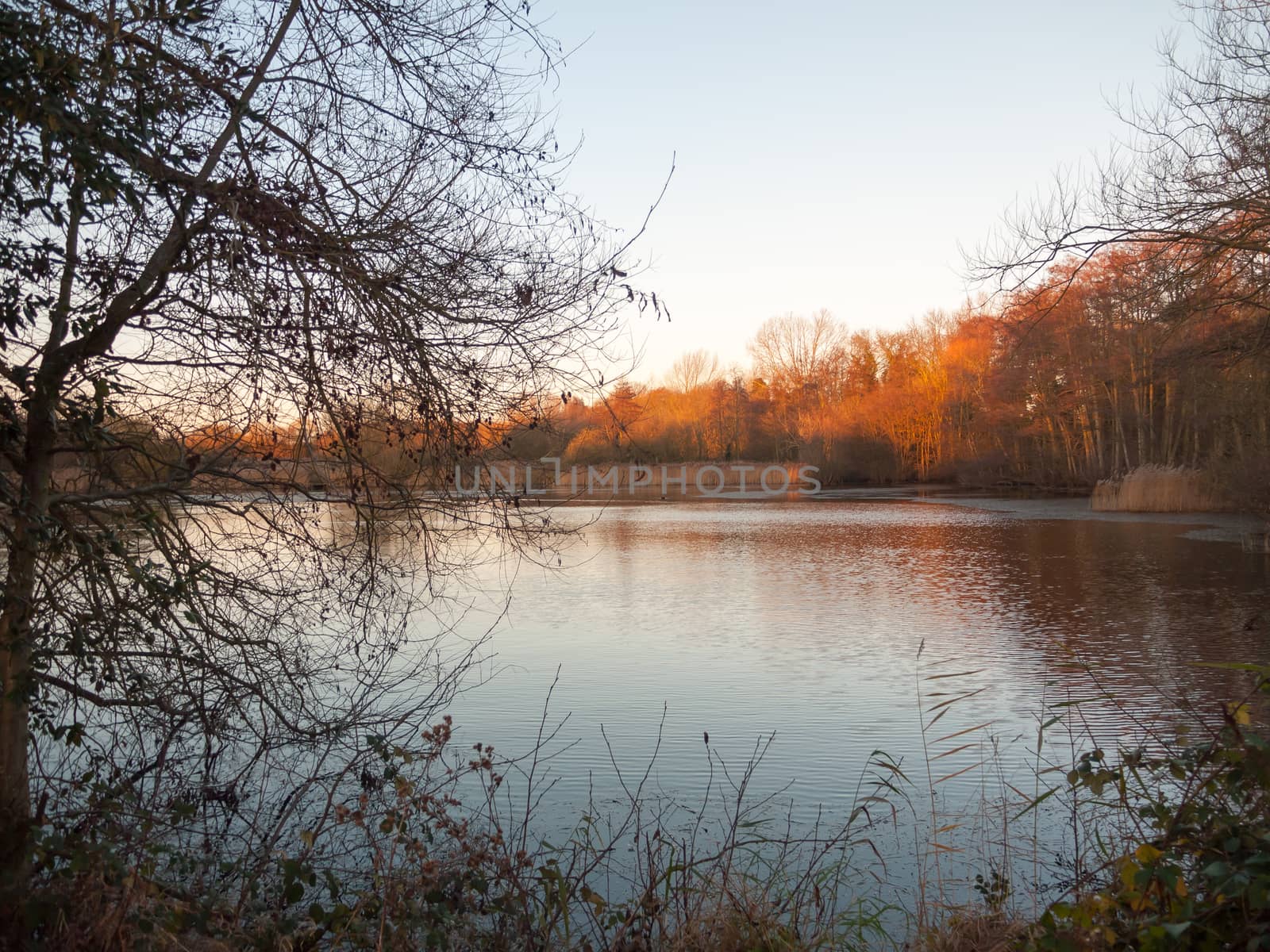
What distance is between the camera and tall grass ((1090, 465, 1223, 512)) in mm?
25141

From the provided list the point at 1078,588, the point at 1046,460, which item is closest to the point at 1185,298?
the point at 1078,588

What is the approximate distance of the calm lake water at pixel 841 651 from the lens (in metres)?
6.70

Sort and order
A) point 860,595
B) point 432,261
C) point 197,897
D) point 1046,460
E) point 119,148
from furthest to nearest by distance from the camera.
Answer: point 1046,460 → point 860,595 → point 432,261 → point 197,897 → point 119,148

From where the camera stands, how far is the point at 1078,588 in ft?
45.3

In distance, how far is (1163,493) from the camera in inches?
1023

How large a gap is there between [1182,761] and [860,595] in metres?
10.3

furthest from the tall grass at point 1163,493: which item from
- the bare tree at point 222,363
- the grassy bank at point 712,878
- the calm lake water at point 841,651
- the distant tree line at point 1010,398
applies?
the bare tree at point 222,363

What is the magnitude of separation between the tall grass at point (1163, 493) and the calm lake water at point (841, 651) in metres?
5.60

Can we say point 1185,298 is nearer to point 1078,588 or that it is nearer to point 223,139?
point 1078,588

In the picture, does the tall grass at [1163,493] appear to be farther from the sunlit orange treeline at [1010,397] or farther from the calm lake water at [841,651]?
the calm lake water at [841,651]

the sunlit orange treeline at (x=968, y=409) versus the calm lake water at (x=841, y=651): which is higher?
the sunlit orange treeline at (x=968, y=409)

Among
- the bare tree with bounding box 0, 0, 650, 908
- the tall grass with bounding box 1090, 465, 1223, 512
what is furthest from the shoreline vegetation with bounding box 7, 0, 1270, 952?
the tall grass with bounding box 1090, 465, 1223, 512

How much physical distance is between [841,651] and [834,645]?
28 centimetres

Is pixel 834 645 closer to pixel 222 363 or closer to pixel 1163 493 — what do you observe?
pixel 222 363
